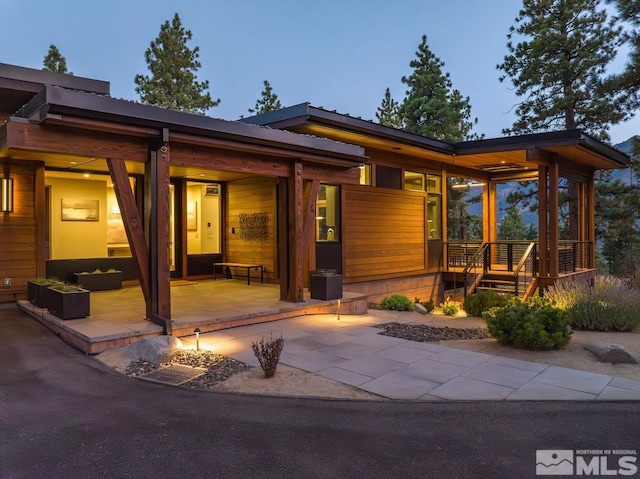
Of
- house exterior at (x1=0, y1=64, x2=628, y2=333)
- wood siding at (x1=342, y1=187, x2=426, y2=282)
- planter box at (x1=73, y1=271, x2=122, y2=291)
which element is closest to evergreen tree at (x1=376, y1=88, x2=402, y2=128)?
house exterior at (x1=0, y1=64, x2=628, y2=333)

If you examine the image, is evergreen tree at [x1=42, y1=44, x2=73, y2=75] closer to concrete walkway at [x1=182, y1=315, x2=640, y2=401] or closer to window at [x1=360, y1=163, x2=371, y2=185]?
window at [x1=360, y1=163, x2=371, y2=185]

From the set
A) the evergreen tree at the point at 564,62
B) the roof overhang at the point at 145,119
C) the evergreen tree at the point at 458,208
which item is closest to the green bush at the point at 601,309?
the roof overhang at the point at 145,119

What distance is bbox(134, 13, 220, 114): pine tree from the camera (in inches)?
959

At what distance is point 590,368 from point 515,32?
1835cm

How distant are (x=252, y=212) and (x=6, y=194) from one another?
514cm

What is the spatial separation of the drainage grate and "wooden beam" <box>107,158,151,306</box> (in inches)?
69.1

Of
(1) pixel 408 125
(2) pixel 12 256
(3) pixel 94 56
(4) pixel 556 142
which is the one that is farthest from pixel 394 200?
(3) pixel 94 56

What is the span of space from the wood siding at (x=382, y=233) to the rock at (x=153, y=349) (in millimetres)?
6128

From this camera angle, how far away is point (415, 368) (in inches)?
194

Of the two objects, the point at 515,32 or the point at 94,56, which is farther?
the point at 94,56

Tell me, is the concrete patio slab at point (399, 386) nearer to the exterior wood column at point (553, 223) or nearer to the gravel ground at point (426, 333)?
the gravel ground at point (426, 333)

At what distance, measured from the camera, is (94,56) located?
16162cm

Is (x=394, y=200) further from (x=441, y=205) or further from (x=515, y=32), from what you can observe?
(x=515, y=32)

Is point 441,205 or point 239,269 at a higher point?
point 441,205
